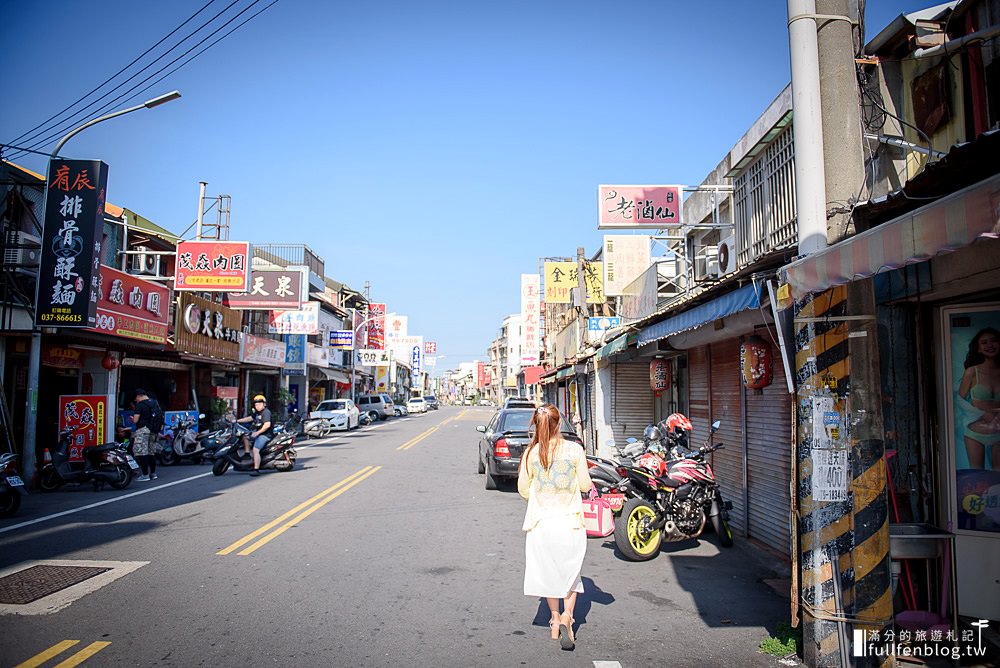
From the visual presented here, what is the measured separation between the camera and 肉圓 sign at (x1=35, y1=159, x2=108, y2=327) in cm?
1292

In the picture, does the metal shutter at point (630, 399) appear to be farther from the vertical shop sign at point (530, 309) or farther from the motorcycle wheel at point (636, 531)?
the vertical shop sign at point (530, 309)

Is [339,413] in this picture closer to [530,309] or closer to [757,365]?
[530,309]

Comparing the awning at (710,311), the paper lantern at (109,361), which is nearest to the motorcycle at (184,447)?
the paper lantern at (109,361)

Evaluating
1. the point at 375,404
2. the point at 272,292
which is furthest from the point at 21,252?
the point at 375,404

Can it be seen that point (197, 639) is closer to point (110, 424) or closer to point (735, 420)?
point (735, 420)

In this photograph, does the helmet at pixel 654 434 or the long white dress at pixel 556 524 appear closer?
the long white dress at pixel 556 524

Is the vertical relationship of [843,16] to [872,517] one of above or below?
above

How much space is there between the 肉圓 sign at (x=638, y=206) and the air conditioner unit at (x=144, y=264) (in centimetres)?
1517

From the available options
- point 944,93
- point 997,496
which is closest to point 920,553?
point 997,496

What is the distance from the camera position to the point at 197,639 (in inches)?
189

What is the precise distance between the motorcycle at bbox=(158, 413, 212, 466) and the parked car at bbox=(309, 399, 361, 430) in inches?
521

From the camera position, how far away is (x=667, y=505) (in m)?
7.60

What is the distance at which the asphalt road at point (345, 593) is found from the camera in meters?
4.65

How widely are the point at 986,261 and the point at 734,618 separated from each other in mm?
3391
